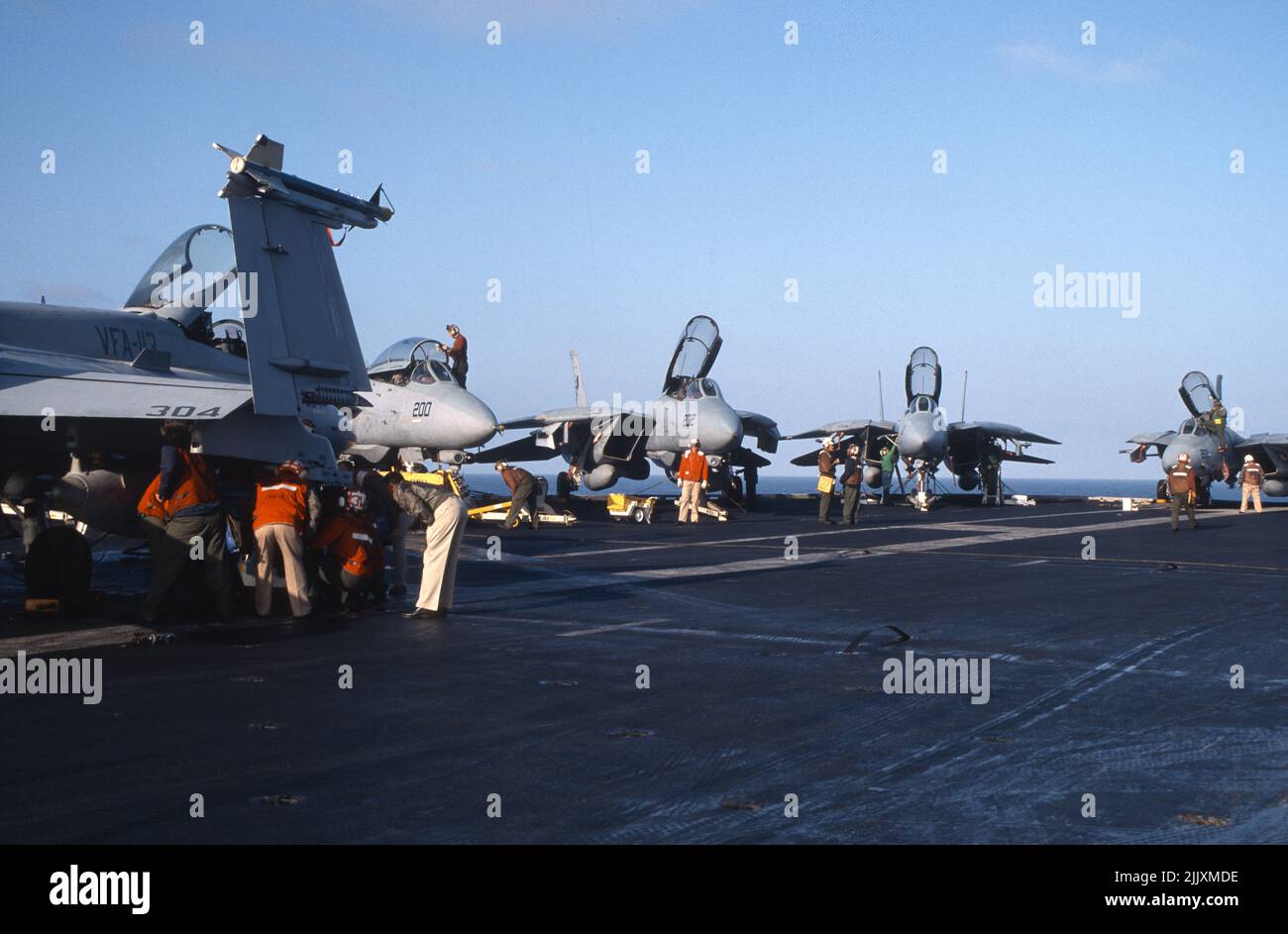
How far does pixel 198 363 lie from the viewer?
1402 cm

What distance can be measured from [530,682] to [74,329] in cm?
757

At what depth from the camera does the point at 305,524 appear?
11.1 metres

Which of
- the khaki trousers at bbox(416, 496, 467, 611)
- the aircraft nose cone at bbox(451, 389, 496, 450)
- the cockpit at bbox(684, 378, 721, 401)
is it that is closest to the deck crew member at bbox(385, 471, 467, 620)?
the khaki trousers at bbox(416, 496, 467, 611)

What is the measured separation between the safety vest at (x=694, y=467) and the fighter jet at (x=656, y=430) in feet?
5.77

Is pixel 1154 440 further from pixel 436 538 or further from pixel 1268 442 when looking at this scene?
pixel 436 538

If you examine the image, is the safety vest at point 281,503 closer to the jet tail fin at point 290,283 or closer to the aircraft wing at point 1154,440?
the jet tail fin at point 290,283

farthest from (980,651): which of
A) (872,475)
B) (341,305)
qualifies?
(872,475)

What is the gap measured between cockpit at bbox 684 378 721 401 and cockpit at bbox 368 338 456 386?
367 inches

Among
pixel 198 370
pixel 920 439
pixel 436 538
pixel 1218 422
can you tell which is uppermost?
pixel 198 370

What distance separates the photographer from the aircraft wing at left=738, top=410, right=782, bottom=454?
39.8 m

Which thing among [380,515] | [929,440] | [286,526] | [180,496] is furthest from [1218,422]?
[180,496]

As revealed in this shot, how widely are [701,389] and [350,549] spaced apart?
2107 centimetres

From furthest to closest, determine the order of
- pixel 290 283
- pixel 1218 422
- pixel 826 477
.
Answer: pixel 1218 422, pixel 826 477, pixel 290 283
